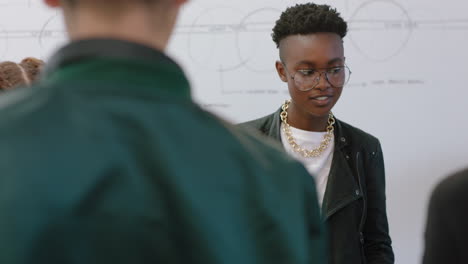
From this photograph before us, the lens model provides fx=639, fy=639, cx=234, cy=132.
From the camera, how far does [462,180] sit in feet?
2.43

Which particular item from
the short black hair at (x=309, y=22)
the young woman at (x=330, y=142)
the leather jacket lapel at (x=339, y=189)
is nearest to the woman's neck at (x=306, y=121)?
the young woman at (x=330, y=142)

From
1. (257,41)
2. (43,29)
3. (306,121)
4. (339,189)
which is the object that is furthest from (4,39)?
(339,189)

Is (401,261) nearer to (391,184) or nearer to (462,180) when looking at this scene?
(391,184)

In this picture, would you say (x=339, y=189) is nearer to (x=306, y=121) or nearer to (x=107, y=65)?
(x=306, y=121)

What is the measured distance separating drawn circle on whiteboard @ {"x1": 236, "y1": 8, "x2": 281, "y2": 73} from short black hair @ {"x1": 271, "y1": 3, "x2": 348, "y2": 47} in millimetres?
436

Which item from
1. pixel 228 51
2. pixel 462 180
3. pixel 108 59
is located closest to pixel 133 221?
pixel 108 59

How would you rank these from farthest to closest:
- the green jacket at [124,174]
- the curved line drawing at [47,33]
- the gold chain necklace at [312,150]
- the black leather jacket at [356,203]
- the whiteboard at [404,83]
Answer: the curved line drawing at [47,33] < the whiteboard at [404,83] < the gold chain necklace at [312,150] < the black leather jacket at [356,203] < the green jacket at [124,174]

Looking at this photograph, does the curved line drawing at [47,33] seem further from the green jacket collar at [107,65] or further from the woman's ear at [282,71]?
the green jacket collar at [107,65]

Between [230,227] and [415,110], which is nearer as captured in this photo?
[230,227]

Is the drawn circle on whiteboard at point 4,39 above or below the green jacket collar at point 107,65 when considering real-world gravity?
below

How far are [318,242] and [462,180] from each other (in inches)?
7.2

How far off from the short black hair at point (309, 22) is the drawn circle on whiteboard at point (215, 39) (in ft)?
1.58

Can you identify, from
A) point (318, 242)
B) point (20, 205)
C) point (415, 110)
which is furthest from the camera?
point (415, 110)

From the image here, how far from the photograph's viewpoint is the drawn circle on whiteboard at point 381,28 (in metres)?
2.24
